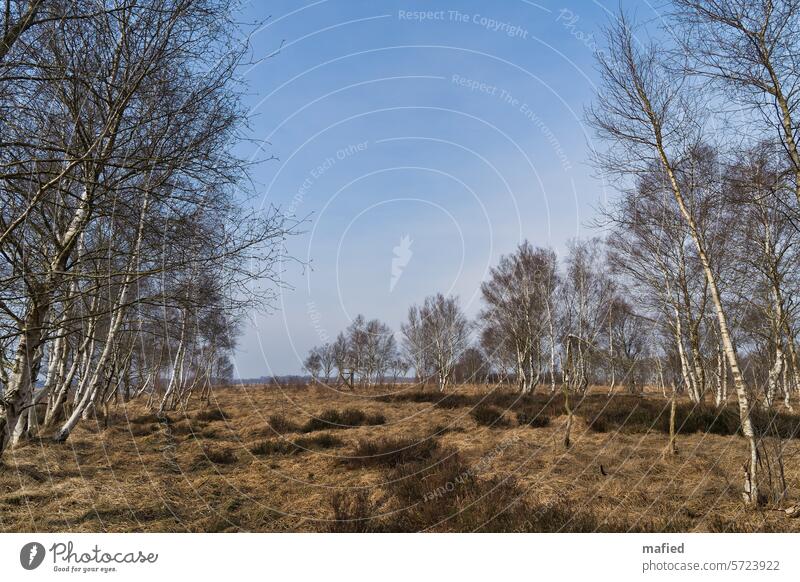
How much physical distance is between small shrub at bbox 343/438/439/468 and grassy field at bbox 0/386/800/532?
37 mm

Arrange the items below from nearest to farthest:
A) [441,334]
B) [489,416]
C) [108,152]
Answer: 1. [108,152]
2. [489,416]
3. [441,334]

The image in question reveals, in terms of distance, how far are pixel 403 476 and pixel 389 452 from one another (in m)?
1.39

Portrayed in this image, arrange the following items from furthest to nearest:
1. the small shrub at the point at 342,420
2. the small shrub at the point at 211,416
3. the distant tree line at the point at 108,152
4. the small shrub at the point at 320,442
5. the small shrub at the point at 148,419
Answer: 1. the small shrub at the point at 211,416
2. the small shrub at the point at 148,419
3. the small shrub at the point at 342,420
4. the small shrub at the point at 320,442
5. the distant tree line at the point at 108,152

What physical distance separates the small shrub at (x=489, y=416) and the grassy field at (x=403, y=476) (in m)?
0.05

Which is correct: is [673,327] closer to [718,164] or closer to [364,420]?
[718,164]

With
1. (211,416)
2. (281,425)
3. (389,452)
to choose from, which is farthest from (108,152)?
(211,416)

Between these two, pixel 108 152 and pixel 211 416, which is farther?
pixel 211 416

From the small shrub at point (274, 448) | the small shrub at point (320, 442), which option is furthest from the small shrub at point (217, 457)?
the small shrub at point (320, 442)

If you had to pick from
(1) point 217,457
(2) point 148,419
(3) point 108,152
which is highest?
(3) point 108,152

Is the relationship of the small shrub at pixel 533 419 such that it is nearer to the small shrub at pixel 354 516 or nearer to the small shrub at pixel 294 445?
the small shrub at pixel 294 445

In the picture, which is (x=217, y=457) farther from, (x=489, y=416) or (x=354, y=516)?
(x=489, y=416)

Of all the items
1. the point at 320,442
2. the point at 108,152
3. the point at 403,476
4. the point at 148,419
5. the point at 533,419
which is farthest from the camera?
the point at 148,419

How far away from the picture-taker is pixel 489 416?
11.6 metres

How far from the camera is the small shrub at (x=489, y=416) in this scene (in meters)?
11.0
